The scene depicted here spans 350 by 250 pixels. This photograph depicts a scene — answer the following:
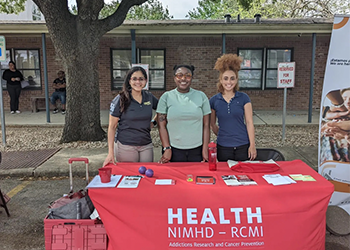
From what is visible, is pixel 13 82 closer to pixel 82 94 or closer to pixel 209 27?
pixel 82 94

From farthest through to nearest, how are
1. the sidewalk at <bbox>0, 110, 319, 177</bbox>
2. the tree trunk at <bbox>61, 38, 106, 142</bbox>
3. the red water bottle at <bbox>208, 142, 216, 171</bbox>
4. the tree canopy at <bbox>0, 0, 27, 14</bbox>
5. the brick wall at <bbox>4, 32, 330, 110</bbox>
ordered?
the tree canopy at <bbox>0, 0, 27, 14</bbox> → the brick wall at <bbox>4, 32, 330, 110</bbox> → the tree trunk at <bbox>61, 38, 106, 142</bbox> → the sidewalk at <bbox>0, 110, 319, 177</bbox> → the red water bottle at <bbox>208, 142, 216, 171</bbox>

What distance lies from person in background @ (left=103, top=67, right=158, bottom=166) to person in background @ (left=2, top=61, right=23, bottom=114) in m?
9.77

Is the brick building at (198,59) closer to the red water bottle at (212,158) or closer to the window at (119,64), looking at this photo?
the window at (119,64)

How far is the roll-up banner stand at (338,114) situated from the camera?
371 cm

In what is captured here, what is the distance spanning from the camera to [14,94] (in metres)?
11.7

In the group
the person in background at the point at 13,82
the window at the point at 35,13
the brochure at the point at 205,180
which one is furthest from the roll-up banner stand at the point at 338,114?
the window at the point at 35,13

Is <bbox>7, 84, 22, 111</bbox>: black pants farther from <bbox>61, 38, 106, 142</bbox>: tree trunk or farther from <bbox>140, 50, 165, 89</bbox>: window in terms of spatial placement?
<bbox>61, 38, 106, 142</bbox>: tree trunk


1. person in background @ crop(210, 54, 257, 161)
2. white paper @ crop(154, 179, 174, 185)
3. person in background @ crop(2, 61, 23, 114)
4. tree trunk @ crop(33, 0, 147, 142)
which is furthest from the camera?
person in background @ crop(2, 61, 23, 114)

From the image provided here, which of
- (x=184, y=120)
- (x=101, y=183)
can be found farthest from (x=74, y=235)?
(x=184, y=120)

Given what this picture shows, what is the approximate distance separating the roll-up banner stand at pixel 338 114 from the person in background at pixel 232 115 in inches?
43.8

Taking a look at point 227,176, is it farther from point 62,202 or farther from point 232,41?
point 232,41

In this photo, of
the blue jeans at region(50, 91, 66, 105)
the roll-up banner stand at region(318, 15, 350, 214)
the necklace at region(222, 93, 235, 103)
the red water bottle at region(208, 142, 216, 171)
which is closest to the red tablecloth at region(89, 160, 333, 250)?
the red water bottle at region(208, 142, 216, 171)

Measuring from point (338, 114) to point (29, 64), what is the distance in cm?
1196

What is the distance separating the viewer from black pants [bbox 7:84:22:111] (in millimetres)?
11602
